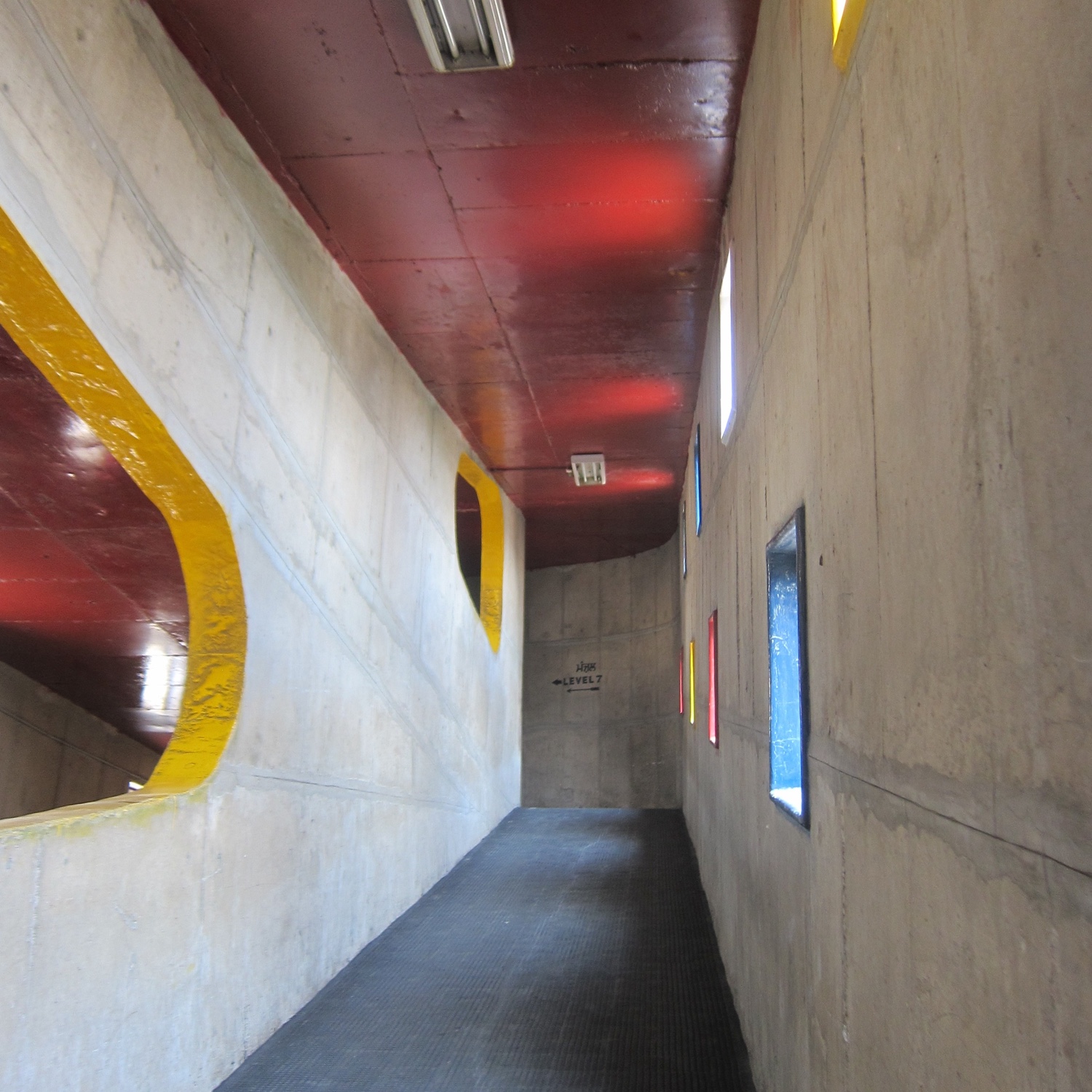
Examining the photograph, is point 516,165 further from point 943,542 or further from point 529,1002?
point 529,1002

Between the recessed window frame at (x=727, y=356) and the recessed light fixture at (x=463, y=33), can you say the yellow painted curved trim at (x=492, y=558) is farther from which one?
the recessed light fixture at (x=463, y=33)

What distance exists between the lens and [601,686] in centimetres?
1406

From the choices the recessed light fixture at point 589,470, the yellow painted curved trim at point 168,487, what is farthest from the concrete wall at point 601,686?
the yellow painted curved trim at point 168,487

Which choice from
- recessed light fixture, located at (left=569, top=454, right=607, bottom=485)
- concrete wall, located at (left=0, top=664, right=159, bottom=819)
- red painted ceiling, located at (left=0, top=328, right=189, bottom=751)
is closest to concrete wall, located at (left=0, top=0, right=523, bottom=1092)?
red painted ceiling, located at (left=0, top=328, right=189, bottom=751)

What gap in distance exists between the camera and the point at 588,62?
337cm

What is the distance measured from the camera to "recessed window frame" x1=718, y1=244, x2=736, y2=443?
13.6 feet

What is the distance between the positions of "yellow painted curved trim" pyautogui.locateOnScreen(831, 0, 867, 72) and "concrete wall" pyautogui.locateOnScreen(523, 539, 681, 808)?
1124 cm

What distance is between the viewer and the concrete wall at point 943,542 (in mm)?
928

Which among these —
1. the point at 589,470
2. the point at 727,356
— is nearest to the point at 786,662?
the point at 727,356

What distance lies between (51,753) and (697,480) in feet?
18.5

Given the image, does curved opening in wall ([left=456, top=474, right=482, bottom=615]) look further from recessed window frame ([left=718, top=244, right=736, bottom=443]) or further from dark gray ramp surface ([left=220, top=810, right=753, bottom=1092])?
recessed window frame ([left=718, top=244, right=736, bottom=443])

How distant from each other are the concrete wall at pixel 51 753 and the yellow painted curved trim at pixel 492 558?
3.64 meters

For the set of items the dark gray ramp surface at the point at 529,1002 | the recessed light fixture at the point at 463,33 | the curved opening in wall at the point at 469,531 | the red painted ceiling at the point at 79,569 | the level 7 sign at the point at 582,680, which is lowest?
the dark gray ramp surface at the point at 529,1002

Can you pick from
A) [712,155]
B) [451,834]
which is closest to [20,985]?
[712,155]
